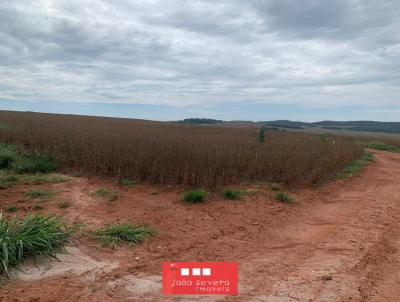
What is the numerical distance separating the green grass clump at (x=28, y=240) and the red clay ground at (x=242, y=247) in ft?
0.65

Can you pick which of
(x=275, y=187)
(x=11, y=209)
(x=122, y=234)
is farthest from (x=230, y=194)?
(x=11, y=209)

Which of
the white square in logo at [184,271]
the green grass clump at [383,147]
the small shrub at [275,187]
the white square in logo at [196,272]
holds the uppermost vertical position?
the green grass clump at [383,147]

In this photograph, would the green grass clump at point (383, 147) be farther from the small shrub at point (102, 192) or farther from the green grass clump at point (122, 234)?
the green grass clump at point (122, 234)

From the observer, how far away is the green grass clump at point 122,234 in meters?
5.23

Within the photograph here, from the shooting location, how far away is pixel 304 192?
9.41m

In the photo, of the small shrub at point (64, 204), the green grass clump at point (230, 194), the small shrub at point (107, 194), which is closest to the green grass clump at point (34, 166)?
the small shrub at point (107, 194)

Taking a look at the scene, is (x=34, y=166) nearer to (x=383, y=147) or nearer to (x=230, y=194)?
(x=230, y=194)

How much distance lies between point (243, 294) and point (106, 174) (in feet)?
22.2

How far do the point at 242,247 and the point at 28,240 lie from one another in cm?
294

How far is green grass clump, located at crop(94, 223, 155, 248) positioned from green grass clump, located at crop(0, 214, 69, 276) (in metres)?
0.54

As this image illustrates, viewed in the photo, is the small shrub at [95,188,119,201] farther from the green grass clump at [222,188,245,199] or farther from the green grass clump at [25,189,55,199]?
the green grass clump at [222,188,245,199]

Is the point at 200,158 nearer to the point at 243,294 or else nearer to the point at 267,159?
the point at 267,159

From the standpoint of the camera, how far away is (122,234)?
5430mm

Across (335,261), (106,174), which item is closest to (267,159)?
(106,174)
